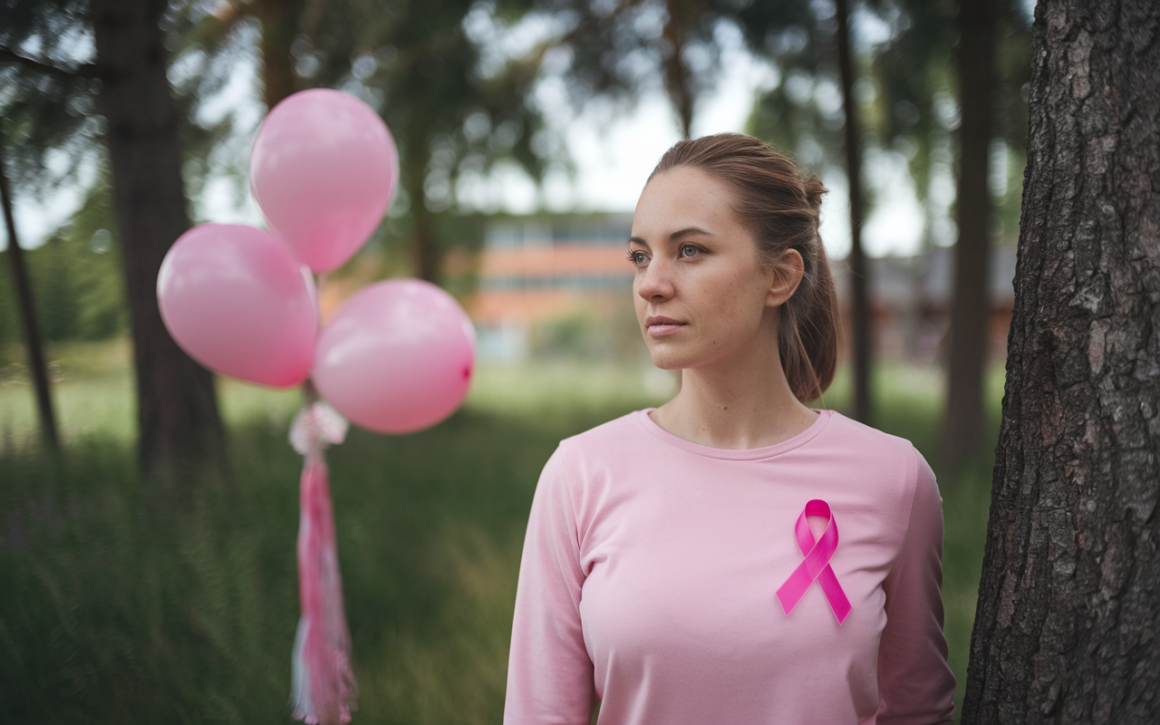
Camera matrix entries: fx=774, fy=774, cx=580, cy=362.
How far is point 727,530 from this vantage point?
1.47 metres


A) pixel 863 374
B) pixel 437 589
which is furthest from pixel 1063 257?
pixel 863 374

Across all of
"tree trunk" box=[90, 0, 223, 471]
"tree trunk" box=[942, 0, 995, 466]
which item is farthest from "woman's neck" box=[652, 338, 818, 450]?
"tree trunk" box=[942, 0, 995, 466]

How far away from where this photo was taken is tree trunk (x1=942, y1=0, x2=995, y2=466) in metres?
5.86

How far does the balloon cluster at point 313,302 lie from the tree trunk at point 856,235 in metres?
4.57

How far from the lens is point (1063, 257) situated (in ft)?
4.51

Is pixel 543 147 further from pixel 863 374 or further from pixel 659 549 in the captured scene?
pixel 659 549

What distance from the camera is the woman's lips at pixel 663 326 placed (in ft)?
4.91

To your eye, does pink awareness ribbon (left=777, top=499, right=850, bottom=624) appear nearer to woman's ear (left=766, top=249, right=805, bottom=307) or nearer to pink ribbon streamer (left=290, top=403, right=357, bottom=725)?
woman's ear (left=766, top=249, right=805, bottom=307)

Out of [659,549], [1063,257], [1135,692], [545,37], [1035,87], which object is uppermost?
[545,37]

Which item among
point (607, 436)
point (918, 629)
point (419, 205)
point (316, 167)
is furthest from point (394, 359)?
point (419, 205)

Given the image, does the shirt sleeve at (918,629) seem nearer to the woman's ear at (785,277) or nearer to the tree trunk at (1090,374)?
the tree trunk at (1090,374)

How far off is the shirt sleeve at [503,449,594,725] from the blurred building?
1984 centimetres

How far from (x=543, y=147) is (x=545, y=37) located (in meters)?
1.29

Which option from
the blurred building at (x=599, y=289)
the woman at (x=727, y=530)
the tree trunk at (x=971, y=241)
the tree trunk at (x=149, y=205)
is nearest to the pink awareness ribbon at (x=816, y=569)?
the woman at (x=727, y=530)
